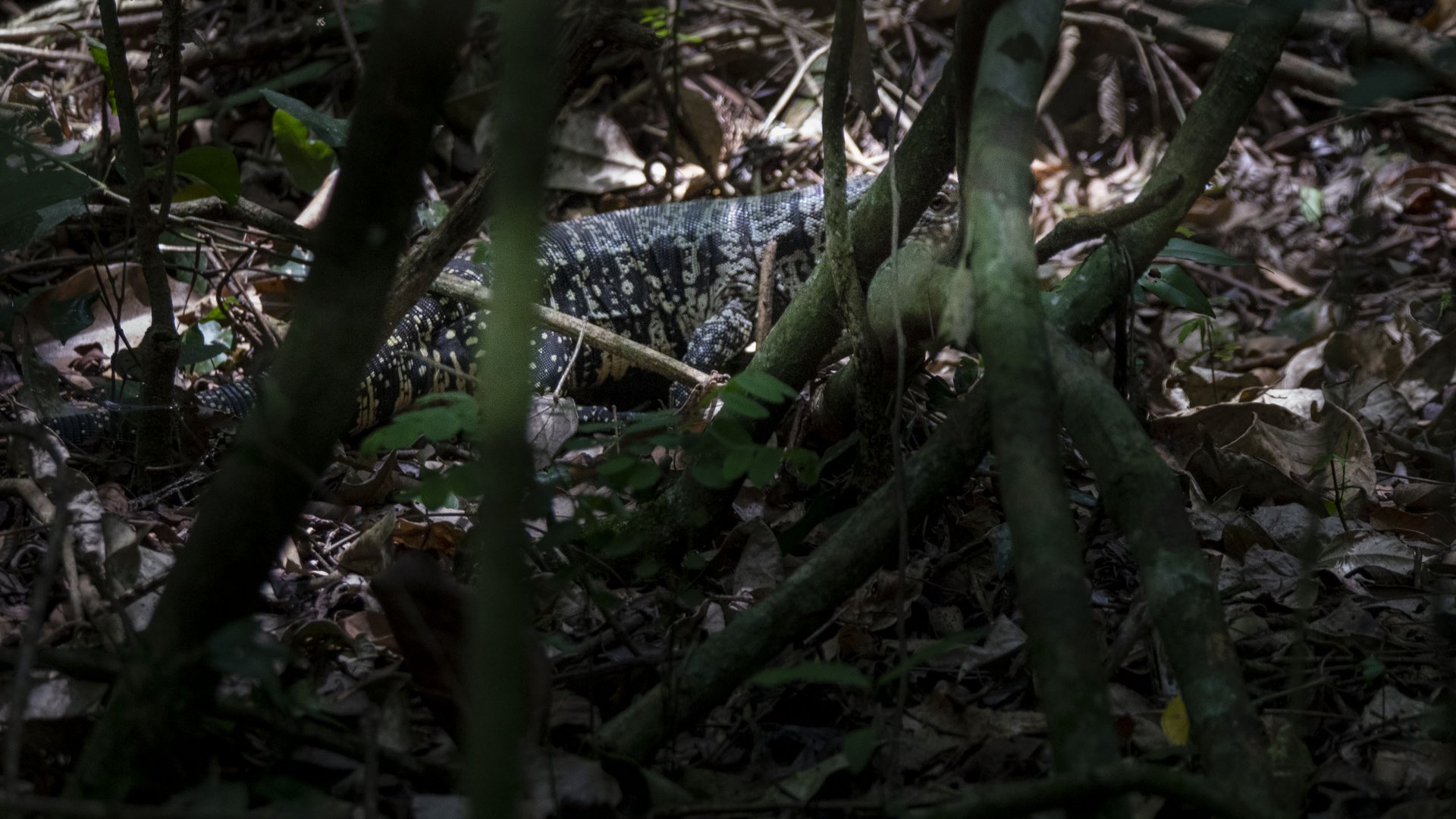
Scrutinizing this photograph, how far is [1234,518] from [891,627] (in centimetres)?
111

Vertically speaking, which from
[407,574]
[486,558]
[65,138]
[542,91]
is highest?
[65,138]

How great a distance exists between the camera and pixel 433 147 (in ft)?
19.9

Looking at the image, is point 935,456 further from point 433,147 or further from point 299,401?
point 433,147

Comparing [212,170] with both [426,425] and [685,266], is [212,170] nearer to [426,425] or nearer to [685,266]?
[426,425]

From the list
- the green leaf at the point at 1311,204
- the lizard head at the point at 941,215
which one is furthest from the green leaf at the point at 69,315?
the green leaf at the point at 1311,204

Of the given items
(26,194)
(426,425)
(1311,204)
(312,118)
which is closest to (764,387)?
(426,425)

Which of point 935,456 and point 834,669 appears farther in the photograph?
point 935,456

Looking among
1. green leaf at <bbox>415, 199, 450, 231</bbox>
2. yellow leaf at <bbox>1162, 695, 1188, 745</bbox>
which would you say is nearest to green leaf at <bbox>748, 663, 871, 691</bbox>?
yellow leaf at <bbox>1162, 695, 1188, 745</bbox>

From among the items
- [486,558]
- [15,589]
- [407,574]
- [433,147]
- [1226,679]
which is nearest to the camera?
[486,558]

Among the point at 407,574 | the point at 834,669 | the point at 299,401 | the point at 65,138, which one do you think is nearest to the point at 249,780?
the point at 407,574

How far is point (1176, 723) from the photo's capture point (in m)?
2.06

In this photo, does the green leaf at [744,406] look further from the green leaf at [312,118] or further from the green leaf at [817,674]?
the green leaf at [312,118]

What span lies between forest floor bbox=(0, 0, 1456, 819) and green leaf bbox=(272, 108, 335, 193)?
0.01m

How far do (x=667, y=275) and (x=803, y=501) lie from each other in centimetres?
292
